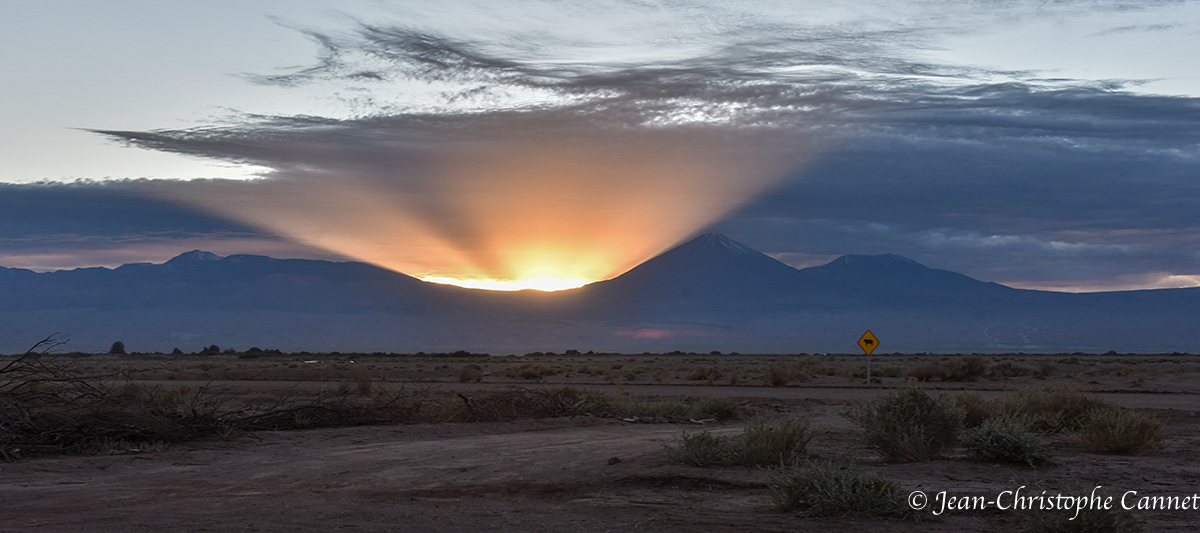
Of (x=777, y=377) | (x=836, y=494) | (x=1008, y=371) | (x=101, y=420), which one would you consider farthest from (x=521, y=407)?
(x=1008, y=371)

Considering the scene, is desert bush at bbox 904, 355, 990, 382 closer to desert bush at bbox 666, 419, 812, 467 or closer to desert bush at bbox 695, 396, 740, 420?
desert bush at bbox 695, 396, 740, 420

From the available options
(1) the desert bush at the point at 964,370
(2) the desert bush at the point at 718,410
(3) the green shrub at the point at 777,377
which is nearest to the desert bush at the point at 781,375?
(3) the green shrub at the point at 777,377

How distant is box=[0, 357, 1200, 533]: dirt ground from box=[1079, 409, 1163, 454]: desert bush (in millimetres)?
232

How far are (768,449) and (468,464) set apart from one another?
4580 millimetres

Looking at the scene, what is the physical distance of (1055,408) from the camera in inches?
707

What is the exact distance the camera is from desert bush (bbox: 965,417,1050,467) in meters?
12.3

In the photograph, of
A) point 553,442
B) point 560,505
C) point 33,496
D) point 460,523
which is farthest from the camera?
point 553,442

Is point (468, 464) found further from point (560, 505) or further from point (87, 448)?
point (87, 448)

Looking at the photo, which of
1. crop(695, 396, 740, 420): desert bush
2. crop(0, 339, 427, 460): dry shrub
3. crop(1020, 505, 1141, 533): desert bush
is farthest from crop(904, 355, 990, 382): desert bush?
crop(1020, 505, 1141, 533): desert bush

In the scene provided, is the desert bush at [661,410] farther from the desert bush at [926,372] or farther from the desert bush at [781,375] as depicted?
the desert bush at [926,372]

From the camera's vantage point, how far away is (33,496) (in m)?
11.4

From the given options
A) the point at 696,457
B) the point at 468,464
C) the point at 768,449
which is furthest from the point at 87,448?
the point at 768,449

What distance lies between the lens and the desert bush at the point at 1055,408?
16.6 metres

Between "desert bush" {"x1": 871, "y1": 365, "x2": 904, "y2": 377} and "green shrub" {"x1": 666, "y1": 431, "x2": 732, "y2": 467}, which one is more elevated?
"green shrub" {"x1": 666, "y1": 431, "x2": 732, "y2": 467}
